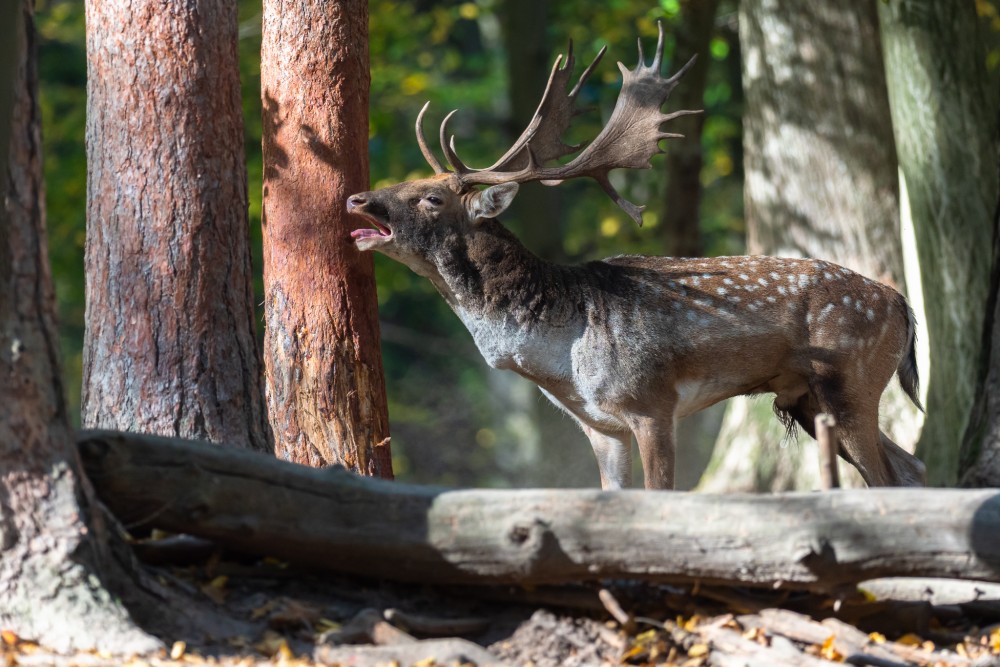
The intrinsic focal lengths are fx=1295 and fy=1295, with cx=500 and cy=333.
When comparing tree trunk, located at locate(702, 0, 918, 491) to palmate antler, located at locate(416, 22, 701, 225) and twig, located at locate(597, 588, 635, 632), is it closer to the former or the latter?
palmate antler, located at locate(416, 22, 701, 225)

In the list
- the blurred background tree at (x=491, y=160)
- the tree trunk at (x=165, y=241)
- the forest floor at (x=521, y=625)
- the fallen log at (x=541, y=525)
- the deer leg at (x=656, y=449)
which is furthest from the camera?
the blurred background tree at (x=491, y=160)

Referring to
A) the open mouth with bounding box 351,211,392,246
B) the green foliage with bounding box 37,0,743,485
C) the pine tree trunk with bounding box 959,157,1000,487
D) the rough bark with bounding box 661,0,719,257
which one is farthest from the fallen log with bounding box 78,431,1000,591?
the rough bark with bounding box 661,0,719,257

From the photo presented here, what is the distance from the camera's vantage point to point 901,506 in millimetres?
5492

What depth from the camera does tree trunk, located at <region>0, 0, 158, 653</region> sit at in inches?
195

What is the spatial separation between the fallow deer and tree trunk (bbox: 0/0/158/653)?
2856 millimetres

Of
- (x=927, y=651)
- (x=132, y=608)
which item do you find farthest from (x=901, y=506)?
(x=132, y=608)

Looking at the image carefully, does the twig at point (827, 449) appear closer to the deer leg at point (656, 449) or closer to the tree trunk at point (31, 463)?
the deer leg at point (656, 449)

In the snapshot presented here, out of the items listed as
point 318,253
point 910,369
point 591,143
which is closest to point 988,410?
point 910,369

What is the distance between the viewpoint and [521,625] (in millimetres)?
5570

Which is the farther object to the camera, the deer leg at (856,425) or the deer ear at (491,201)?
the deer leg at (856,425)

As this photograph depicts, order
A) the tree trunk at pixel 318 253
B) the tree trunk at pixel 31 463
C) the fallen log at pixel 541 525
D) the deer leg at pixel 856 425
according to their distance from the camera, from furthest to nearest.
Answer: the deer leg at pixel 856 425
the tree trunk at pixel 318 253
the fallen log at pixel 541 525
the tree trunk at pixel 31 463

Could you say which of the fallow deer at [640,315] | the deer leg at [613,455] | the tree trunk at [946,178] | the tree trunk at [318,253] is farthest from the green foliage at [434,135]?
the deer leg at [613,455]

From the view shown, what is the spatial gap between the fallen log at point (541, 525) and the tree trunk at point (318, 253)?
72.0 inches

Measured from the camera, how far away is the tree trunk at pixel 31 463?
4.96 meters
